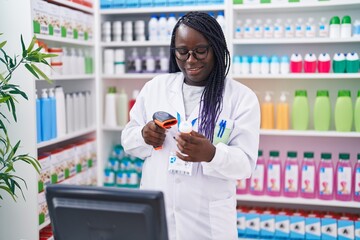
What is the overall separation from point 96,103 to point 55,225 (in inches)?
102

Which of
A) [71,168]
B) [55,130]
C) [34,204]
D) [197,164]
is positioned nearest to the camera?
[197,164]

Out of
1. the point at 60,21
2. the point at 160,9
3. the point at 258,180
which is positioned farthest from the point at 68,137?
the point at 258,180

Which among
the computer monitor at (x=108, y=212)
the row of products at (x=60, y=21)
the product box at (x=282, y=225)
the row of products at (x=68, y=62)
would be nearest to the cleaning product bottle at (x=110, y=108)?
the row of products at (x=68, y=62)

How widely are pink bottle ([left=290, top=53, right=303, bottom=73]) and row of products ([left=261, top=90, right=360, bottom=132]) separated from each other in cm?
16

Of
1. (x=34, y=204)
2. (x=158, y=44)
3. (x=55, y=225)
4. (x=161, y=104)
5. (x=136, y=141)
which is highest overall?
(x=158, y=44)

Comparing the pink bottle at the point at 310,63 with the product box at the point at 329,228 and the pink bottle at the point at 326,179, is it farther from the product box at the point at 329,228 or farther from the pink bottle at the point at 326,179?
the product box at the point at 329,228

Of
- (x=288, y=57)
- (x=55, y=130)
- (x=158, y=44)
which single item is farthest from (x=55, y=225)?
(x=288, y=57)

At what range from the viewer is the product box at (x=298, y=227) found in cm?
344

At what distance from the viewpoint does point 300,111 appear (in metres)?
3.35

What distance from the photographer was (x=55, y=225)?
126 cm

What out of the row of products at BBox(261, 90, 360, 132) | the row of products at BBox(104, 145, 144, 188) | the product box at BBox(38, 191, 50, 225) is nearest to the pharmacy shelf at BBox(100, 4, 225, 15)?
the row of products at BBox(261, 90, 360, 132)

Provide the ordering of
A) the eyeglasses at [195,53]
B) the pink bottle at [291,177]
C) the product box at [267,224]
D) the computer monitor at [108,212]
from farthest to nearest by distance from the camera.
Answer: the product box at [267,224] → the pink bottle at [291,177] → the eyeglasses at [195,53] → the computer monitor at [108,212]

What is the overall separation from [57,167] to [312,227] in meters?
Result: 1.99

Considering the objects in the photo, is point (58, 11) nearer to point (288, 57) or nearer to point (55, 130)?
point (55, 130)
